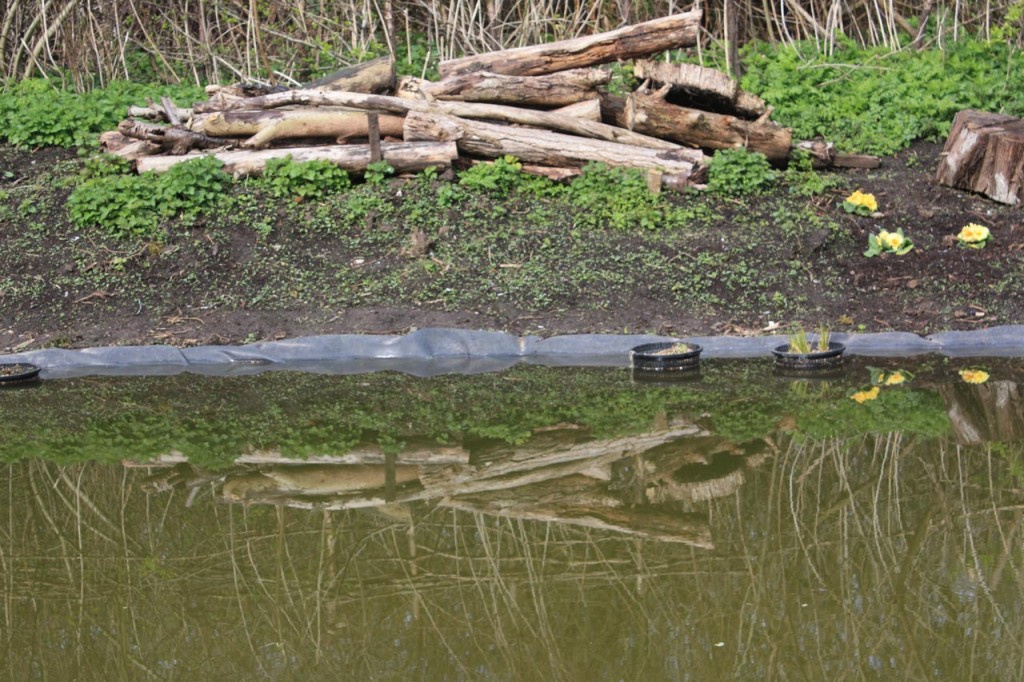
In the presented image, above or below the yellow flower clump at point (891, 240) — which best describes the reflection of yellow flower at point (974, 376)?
below

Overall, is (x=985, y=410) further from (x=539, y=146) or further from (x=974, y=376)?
(x=539, y=146)

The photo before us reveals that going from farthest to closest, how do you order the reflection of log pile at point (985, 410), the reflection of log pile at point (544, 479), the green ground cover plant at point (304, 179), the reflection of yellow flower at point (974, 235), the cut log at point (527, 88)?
the cut log at point (527, 88) < the green ground cover plant at point (304, 179) < the reflection of yellow flower at point (974, 235) < the reflection of log pile at point (985, 410) < the reflection of log pile at point (544, 479)

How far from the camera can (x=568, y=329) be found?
9250 millimetres

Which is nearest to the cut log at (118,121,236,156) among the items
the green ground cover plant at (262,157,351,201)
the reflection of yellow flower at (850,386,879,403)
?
the green ground cover plant at (262,157,351,201)

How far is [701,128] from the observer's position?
11289 mm

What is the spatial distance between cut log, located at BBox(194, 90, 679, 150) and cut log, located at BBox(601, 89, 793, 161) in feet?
0.43

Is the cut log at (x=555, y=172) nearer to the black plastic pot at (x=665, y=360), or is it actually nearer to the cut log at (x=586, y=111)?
the cut log at (x=586, y=111)

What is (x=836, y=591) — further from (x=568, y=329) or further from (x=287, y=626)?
(x=568, y=329)

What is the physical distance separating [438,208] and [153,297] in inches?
106

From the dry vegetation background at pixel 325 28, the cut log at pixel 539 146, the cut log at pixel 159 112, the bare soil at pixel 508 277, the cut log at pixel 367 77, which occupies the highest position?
the dry vegetation background at pixel 325 28

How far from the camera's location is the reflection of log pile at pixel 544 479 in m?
5.61

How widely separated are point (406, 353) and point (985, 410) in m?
4.25

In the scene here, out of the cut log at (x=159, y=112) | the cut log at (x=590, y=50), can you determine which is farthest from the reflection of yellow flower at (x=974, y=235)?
the cut log at (x=159, y=112)

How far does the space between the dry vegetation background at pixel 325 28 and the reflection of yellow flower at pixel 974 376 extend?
666cm
